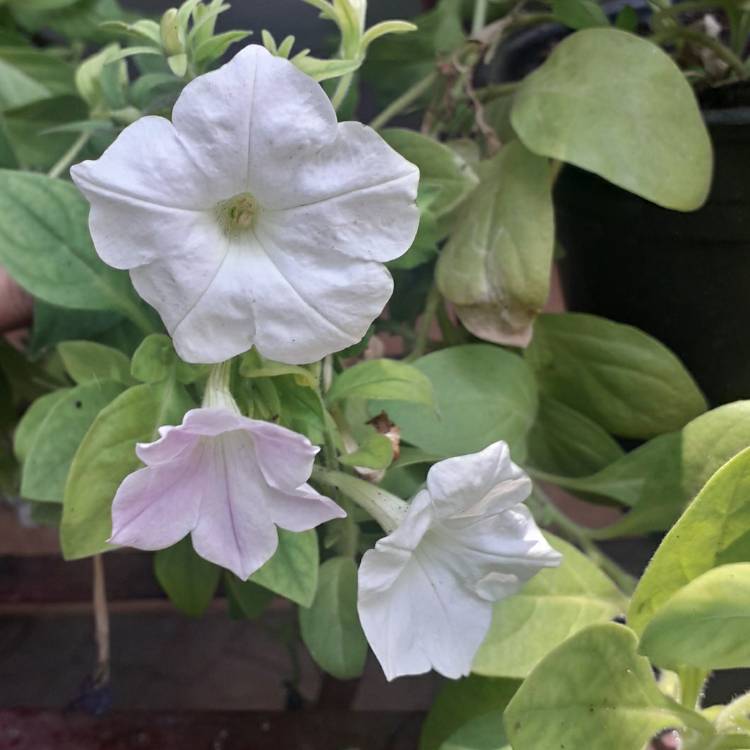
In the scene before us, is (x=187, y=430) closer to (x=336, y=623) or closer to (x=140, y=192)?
(x=140, y=192)

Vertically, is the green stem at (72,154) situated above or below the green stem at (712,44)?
below

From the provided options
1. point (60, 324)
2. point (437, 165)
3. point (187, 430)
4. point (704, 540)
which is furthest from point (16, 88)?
point (704, 540)

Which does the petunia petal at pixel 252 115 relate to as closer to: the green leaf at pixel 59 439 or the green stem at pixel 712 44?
the green leaf at pixel 59 439

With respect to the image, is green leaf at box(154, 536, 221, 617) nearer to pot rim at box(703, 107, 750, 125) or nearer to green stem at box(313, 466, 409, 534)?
green stem at box(313, 466, 409, 534)

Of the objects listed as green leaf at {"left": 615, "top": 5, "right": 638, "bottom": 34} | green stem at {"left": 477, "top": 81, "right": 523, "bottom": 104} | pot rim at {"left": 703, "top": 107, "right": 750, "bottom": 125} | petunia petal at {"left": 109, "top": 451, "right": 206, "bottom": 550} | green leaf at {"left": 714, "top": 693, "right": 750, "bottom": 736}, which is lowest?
green leaf at {"left": 714, "top": 693, "right": 750, "bottom": 736}

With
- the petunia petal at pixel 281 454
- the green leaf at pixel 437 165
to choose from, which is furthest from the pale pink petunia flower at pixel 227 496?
the green leaf at pixel 437 165

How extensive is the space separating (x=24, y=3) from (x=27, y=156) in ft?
0.44

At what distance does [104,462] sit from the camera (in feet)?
1.21

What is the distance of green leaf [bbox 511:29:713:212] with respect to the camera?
43 centimetres

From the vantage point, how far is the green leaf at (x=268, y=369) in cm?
35

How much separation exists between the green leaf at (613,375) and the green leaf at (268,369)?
231 mm

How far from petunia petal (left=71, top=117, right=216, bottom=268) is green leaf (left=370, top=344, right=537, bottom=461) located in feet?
0.59

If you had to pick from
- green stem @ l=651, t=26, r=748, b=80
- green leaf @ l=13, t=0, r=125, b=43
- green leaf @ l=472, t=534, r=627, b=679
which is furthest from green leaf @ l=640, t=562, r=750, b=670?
green leaf @ l=13, t=0, r=125, b=43

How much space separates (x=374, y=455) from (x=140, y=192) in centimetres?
15
